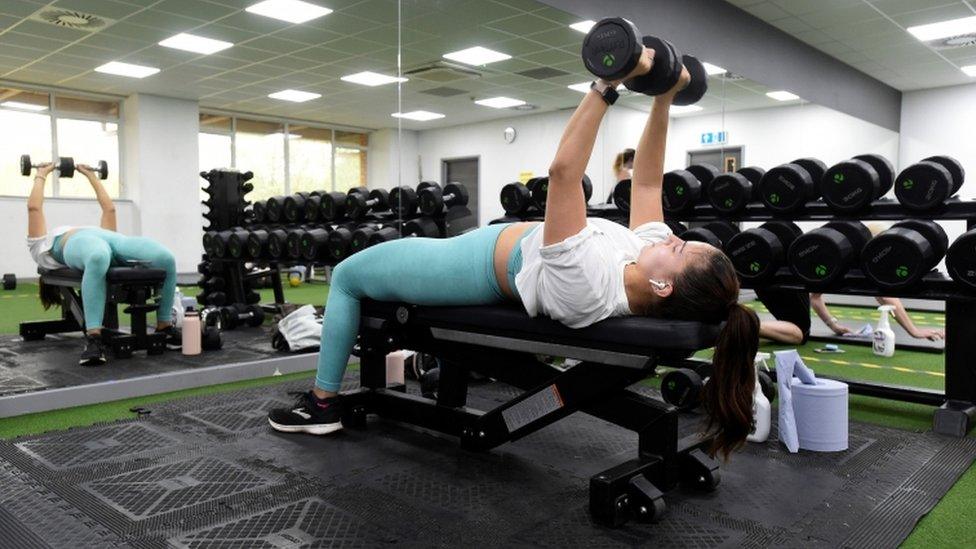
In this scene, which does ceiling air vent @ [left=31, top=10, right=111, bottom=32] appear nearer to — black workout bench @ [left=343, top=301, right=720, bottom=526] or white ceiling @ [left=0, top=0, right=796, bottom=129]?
white ceiling @ [left=0, top=0, right=796, bottom=129]

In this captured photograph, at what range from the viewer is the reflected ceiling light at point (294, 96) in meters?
4.14

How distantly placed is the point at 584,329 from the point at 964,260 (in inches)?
69.8

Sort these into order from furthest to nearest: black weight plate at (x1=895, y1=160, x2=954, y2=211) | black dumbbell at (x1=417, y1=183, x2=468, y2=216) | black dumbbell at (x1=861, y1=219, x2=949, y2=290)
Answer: black dumbbell at (x1=417, y1=183, x2=468, y2=216), black weight plate at (x1=895, y1=160, x2=954, y2=211), black dumbbell at (x1=861, y1=219, x2=949, y2=290)

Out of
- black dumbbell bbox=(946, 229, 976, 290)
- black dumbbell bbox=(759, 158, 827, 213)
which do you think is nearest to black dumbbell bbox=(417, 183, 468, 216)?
black dumbbell bbox=(759, 158, 827, 213)

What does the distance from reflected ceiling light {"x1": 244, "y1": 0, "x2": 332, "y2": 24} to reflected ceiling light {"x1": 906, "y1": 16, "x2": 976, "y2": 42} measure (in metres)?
5.28

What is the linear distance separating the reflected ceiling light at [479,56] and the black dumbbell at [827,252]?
2.54 m

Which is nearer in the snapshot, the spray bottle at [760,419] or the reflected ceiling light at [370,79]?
the spray bottle at [760,419]

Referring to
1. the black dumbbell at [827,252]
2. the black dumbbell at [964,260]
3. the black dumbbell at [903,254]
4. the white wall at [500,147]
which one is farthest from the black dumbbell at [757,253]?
the white wall at [500,147]

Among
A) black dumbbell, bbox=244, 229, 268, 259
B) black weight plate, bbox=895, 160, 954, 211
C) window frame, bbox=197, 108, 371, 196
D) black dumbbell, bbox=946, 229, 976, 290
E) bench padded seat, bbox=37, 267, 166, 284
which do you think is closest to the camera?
black dumbbell, bbox=946, 229, 976, 290

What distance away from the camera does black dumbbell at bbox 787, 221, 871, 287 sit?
284 centimetres

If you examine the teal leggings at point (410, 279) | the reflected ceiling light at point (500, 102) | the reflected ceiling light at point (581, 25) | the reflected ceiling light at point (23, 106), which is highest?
the reflected ceiling light at point (581, 25)

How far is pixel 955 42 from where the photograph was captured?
19.9 ft

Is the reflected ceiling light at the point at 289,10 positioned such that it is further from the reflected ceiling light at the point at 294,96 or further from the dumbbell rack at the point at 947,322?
the dumbbell rack at the point at 947,322

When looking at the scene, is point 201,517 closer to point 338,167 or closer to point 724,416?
point 724,416
